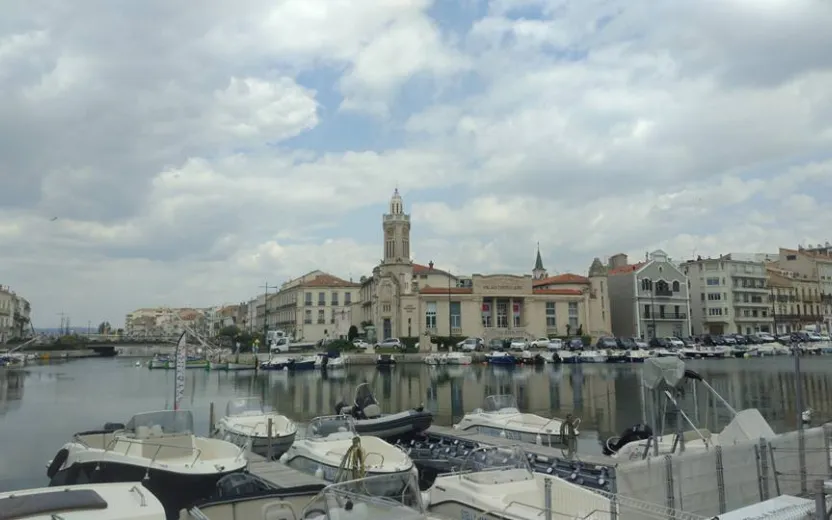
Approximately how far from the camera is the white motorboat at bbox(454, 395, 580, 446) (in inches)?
736

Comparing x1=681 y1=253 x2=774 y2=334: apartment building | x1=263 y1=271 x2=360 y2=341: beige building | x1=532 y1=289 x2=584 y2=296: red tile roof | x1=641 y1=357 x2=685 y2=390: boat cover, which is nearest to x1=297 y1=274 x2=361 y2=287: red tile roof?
x1=263 y1=271 x2=360 y2=341: beige building

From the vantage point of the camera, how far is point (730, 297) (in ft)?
298

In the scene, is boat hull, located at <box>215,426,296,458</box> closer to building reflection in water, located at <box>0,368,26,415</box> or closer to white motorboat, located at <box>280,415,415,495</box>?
white motorboat, located at <box>280,415,415,495</box>

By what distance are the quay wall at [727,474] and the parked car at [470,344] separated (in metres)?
64.3

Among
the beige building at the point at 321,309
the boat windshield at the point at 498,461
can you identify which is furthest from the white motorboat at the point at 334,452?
the beige building at the point at 321,309

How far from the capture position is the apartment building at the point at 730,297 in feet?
297

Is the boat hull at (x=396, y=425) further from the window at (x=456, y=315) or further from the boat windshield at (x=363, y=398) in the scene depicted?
the window at (x=456, y=315)

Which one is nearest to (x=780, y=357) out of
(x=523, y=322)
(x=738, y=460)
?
(x=523, y=322)

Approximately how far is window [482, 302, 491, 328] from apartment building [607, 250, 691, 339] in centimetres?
2155

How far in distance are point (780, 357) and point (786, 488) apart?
72734mm

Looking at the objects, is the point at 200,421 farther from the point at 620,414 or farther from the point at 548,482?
the point at 548,482

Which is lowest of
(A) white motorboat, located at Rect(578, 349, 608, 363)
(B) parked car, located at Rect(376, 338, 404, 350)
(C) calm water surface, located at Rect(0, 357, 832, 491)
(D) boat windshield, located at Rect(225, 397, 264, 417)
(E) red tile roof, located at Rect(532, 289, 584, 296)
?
(C) calm water surface, located at Rect(0, 357, 832, 491)

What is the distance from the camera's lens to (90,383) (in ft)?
178

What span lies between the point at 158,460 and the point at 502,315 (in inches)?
2932
